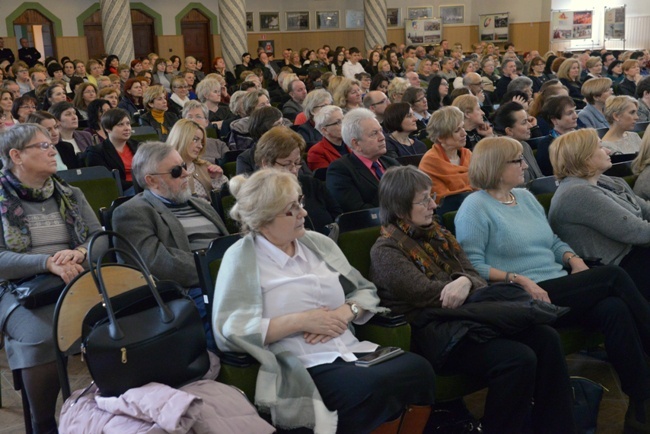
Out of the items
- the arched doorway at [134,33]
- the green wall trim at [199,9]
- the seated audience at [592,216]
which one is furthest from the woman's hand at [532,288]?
the green wall trim at [199,9]

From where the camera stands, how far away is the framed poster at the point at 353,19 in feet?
81.8

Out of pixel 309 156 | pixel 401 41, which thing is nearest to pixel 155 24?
pixel 401 41

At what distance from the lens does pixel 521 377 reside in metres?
2.83

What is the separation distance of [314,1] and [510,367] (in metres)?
23.1

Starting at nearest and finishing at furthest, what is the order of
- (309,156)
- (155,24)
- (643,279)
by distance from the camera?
(643,279) → (309,156) → (155,24)

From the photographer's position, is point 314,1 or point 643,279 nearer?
point 643,279

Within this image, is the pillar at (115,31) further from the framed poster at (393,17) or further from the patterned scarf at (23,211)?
the patterned scarf at (23,211)

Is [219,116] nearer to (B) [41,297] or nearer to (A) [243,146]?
(A) [243,146]

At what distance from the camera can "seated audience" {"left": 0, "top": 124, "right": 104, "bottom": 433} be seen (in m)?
2.99

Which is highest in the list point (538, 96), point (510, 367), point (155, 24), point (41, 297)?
point (155, 24)

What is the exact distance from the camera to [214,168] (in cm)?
485

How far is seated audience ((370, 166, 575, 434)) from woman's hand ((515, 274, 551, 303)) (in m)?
0.25

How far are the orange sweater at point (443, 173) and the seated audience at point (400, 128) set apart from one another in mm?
841

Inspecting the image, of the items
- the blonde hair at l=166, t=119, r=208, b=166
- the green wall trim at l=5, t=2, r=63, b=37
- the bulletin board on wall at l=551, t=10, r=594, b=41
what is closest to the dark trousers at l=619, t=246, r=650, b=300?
→ the blonde hair at l=166, t=119, r=208, b=166
